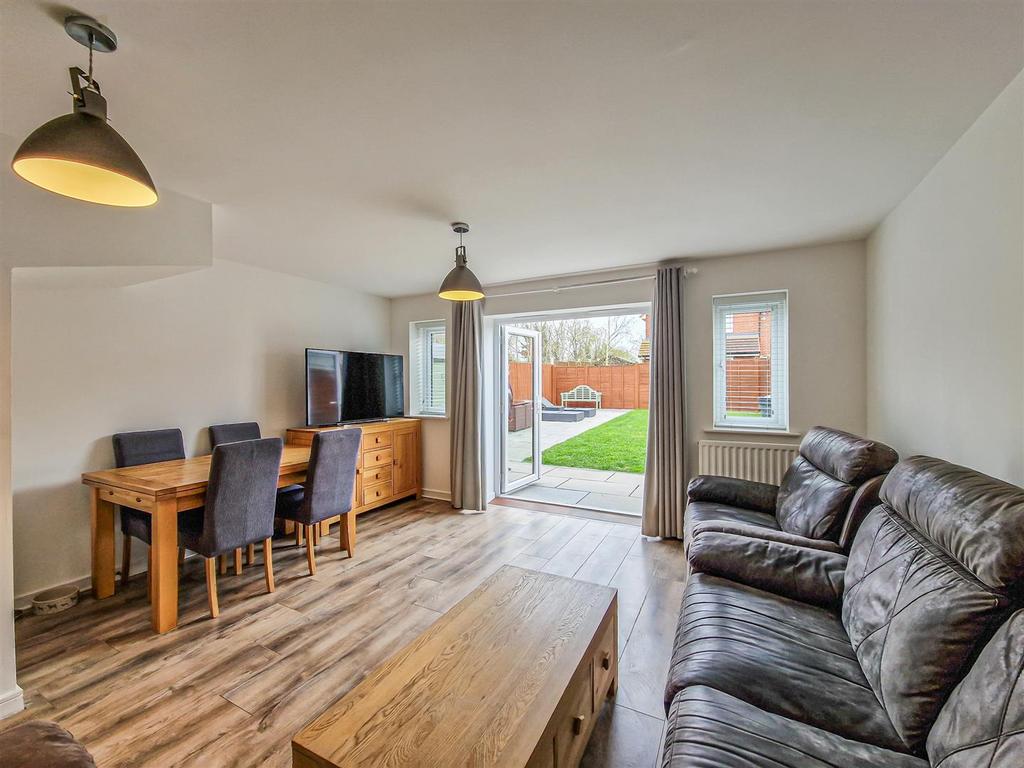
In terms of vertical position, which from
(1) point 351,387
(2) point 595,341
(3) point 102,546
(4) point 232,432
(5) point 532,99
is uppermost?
(5) point 532,99

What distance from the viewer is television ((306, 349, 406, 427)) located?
4.21 meters

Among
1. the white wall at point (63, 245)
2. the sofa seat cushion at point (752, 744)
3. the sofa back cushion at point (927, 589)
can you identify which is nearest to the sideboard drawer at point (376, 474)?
the white wall at point (63, 245)

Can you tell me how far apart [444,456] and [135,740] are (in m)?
3.49

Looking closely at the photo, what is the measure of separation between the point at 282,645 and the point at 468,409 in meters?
2.77

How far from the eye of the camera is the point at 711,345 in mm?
3715

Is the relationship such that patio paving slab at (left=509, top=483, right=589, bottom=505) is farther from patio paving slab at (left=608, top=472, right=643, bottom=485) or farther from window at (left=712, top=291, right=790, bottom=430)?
window at (left=712, top=291, right=790, bottom=430)

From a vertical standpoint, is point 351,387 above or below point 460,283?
below

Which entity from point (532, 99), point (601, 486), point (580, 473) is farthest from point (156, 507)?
point (580, 473)

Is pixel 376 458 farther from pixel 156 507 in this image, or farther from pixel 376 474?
pixel 156 507

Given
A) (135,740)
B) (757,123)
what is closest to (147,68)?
(757,123)

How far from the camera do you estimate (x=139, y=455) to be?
3051 mm

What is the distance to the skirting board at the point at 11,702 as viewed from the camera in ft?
5.84

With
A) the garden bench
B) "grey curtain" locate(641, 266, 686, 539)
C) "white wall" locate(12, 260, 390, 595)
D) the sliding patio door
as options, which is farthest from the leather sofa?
the garden bench

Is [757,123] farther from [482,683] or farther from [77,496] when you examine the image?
[77,496]
